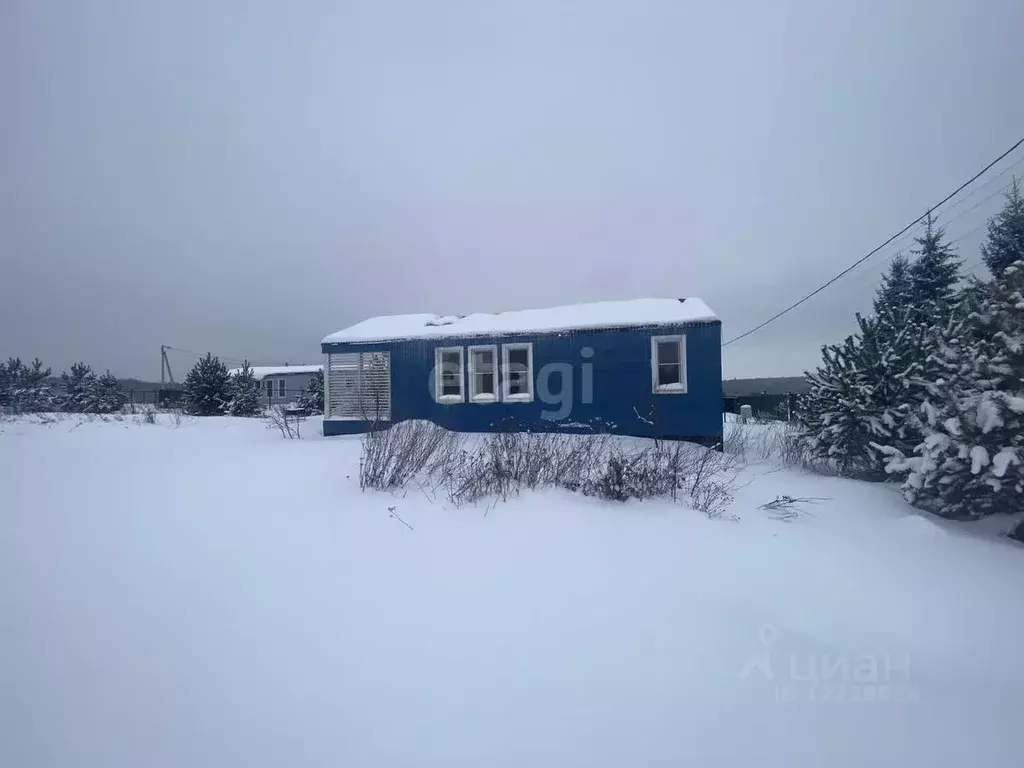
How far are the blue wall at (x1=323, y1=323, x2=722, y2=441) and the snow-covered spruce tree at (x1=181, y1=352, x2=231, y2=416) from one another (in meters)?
8.68

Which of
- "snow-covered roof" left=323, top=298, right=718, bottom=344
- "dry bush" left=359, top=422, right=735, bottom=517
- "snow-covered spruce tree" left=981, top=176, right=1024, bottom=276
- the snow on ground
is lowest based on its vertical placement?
the snow on ground

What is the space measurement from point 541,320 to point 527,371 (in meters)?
1.47

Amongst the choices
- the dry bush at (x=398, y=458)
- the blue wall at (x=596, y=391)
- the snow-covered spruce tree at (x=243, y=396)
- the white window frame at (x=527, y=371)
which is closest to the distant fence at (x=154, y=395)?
the snow-covered spruce tree at (x=243, y=396)

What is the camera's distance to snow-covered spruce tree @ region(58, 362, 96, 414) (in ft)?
61.4

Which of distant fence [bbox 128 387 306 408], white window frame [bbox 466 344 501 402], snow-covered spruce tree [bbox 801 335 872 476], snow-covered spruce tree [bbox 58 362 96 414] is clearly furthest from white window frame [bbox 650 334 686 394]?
snow-covered spruce tree [bbox 58 362 96 414]

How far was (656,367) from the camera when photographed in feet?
37.7

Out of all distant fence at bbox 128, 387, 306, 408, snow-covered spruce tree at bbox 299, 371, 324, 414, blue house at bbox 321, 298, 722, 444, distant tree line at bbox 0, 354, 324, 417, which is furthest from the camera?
distant fence at bbox 128, 387, 306, 408

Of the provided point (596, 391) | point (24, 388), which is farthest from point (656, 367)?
point (24, 388)

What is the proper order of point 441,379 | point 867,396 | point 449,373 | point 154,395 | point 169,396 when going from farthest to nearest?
point 154,395 < point 169,396 < point 449,373 < point 441,379 < point 867,396

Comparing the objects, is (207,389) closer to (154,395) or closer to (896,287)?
(154,395)

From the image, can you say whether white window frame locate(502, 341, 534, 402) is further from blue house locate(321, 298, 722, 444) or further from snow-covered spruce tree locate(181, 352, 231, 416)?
snow-covered spruce tree locate(181, 352, 231, 416)

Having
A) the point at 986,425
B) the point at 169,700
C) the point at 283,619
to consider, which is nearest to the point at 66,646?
the point at 169,700

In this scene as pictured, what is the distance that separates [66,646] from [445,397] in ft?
34.3

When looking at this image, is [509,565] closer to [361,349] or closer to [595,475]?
[595,475]
